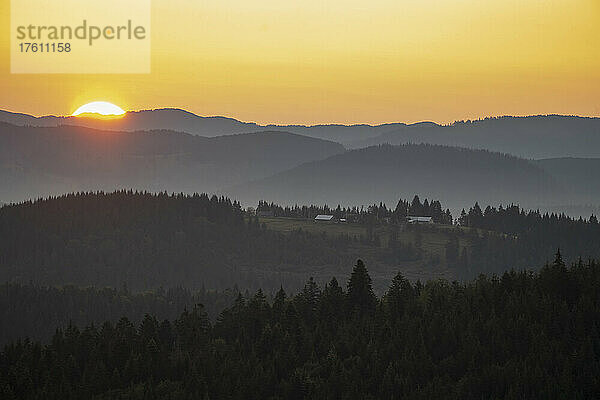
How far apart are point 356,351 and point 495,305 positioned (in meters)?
23.5

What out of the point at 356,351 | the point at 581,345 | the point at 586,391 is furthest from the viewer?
the point at 356,351

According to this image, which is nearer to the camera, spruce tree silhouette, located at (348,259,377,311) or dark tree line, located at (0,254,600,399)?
dark tree line, located at (0,254,600,399)

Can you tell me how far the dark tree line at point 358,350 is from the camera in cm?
13888

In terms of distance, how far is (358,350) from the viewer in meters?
153

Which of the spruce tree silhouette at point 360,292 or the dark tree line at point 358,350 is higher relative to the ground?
the spruce tree silhouette at point 360,292

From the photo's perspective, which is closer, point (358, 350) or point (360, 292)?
point (358, 350)

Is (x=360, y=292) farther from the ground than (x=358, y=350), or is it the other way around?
(x=360, y=292)

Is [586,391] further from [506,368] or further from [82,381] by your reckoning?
[82,381]

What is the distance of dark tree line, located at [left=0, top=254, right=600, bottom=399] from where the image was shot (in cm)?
13888

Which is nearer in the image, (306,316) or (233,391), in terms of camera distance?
(233,391)

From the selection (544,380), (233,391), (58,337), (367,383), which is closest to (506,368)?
(544,380)

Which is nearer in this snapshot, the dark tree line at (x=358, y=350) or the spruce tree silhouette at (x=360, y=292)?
the dark tree line at (x=358, y=350)

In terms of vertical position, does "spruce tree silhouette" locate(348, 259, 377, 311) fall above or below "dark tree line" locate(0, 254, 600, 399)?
above

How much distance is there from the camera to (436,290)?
176 meters
